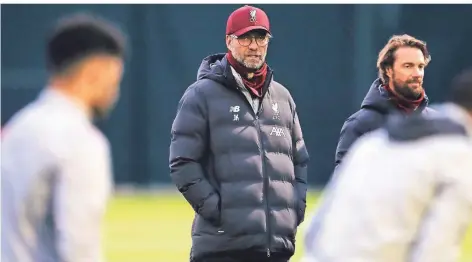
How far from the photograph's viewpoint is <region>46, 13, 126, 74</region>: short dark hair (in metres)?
4.23

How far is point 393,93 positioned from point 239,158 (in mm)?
1004

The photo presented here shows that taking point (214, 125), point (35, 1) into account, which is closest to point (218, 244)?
point (214, 125)

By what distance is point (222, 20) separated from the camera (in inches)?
702

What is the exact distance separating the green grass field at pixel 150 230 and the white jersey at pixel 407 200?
695 cm

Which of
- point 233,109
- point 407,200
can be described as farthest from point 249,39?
point 407,200

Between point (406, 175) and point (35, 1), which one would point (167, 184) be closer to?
point (35, 1)

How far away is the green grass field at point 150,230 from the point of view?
12.1 m

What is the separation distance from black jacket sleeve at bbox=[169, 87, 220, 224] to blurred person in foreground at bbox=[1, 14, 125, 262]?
2.16 m

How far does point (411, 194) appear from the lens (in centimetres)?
402

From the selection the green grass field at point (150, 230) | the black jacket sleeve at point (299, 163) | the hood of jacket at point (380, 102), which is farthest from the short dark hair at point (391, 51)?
the green grass field at point (150, 230)

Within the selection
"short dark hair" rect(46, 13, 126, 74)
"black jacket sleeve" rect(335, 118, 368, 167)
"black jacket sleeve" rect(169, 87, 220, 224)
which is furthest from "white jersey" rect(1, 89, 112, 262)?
"black jacket sleeve" rect(335, 118, 368, 167)

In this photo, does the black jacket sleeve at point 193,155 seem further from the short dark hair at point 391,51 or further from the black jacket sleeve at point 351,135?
the short dark hair at point 391,51

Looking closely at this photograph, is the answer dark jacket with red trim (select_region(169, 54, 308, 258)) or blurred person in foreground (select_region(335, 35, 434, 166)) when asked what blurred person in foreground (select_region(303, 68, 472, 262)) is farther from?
blurred person in foreground (select_region(335, 35, 434, 166))

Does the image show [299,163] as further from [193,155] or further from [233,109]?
[193,155]
